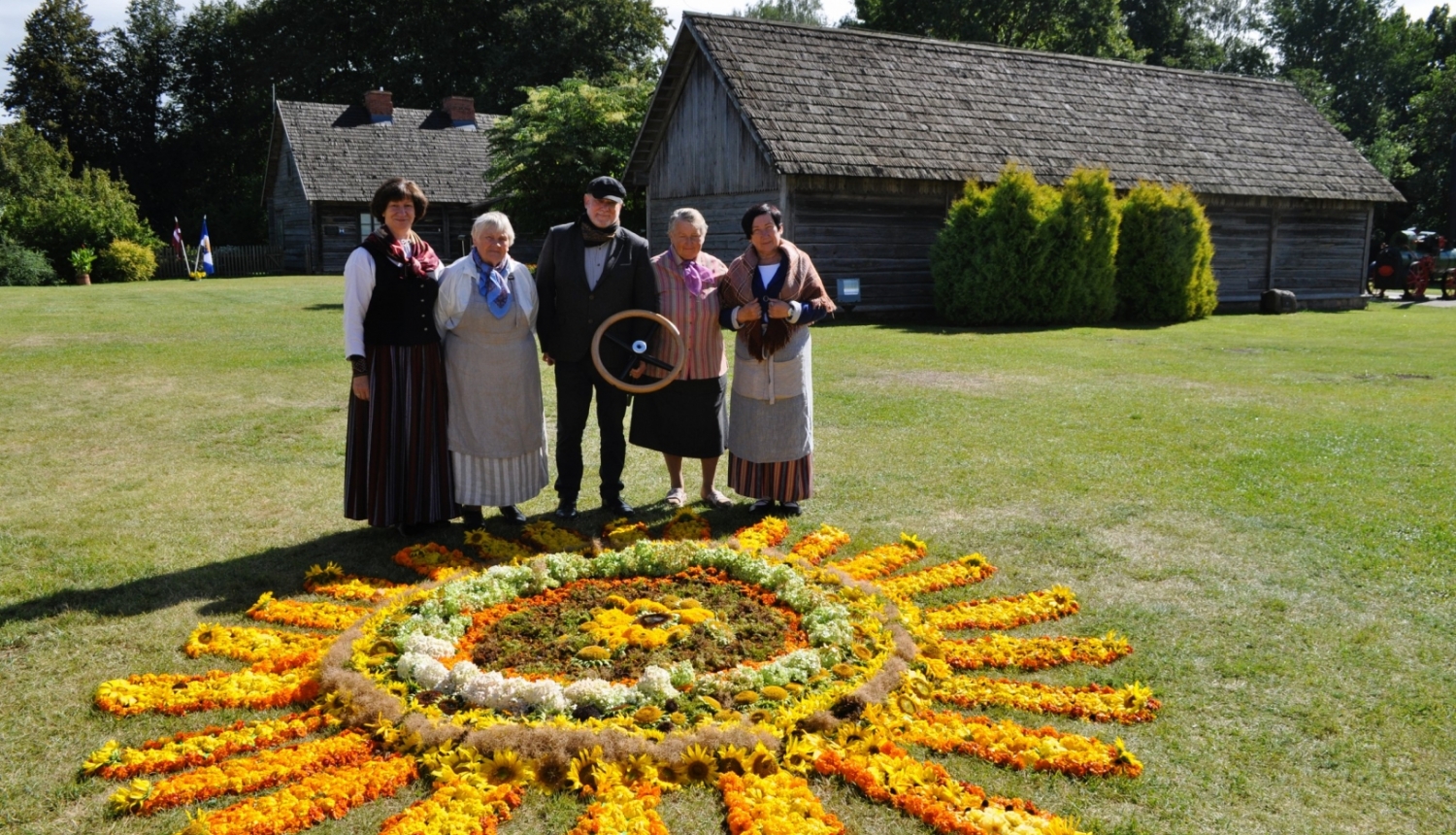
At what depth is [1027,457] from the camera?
7.85 metres

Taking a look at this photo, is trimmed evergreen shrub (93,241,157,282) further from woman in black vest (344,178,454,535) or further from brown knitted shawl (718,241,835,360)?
brown knitted shawl (718,241,835,360)

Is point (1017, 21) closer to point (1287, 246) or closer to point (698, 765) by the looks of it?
point (1287, 246)

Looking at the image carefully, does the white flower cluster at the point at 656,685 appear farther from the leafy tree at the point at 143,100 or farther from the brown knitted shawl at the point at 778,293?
the leafy tree at the point at 143,100

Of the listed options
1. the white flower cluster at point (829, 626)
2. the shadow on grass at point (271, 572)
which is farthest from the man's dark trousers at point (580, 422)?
the white flower cluster at point (829, 626)

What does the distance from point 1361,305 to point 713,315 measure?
22.9 meters

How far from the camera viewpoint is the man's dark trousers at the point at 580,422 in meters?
6.09

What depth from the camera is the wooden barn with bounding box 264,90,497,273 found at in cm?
3419

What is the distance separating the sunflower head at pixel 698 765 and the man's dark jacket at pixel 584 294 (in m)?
2.95

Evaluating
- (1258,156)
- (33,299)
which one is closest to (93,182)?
(33,299)

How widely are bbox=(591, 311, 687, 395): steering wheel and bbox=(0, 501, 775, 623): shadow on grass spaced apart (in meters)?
0.85

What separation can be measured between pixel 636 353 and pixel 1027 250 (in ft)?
42.1

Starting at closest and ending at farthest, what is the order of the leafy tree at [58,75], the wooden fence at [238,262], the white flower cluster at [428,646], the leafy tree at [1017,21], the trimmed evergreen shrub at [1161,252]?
the white flower cluster at [428,646] → the trimmed evergreen shrub at [1161,252] → the wooden fence at [238,262] → the leafy tree at [1017,21] → the leafy tree at [58,75]

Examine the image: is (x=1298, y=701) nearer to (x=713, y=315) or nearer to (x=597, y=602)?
(x=597, y=602)

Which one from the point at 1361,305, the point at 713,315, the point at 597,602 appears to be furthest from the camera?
the point at 1361,305
